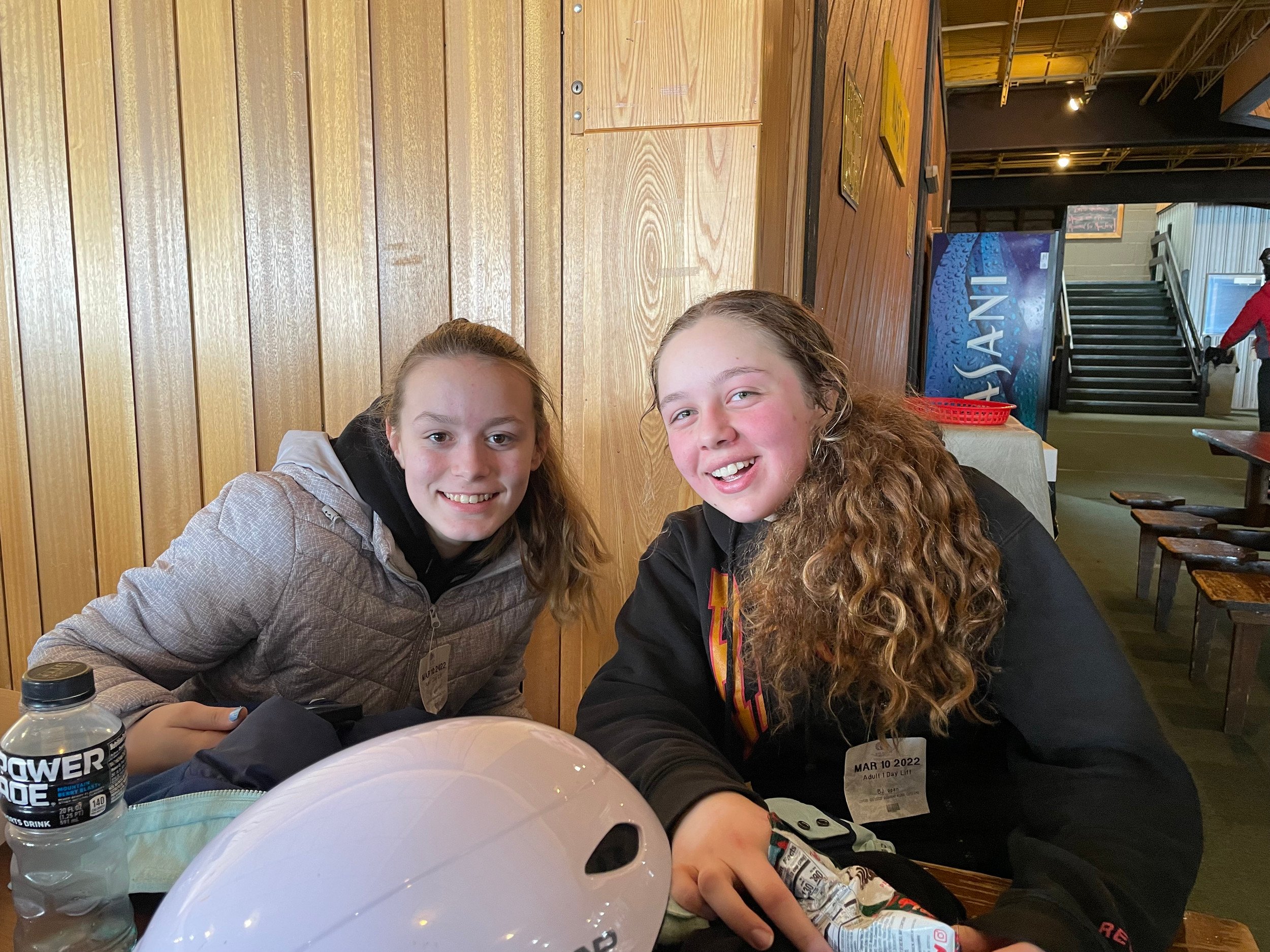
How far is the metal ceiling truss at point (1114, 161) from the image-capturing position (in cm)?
1132

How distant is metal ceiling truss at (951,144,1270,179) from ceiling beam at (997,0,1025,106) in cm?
119

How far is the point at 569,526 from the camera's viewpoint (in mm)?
1598

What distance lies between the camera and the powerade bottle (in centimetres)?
69

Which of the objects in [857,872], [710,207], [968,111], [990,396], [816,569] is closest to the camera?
[857,872]

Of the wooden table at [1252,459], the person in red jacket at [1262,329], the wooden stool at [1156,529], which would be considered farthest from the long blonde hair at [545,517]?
the person in red jacket at [1262,329]

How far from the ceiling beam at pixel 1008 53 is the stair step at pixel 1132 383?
642 centimetres

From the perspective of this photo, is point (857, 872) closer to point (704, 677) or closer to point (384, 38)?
point (704, 677)

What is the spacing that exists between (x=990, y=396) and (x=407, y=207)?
444 centimetres

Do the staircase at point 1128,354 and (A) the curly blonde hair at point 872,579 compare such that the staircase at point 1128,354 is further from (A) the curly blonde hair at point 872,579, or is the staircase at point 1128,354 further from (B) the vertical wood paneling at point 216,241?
(A) the curly blonde hair at point 872,579

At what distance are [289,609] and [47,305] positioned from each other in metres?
1.62

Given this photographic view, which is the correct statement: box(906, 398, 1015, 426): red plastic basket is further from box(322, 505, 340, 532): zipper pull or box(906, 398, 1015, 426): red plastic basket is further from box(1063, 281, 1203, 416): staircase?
box(1063, 281, 1203, 416): staircase

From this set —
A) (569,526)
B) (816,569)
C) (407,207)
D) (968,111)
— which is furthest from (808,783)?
(968,111)

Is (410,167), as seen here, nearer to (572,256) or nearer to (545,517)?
(572,256)

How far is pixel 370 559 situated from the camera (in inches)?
57.4
